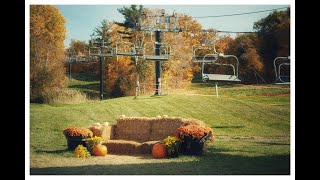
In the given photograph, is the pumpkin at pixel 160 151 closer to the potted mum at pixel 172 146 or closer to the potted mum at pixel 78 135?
the potted mum at pixel 172 146

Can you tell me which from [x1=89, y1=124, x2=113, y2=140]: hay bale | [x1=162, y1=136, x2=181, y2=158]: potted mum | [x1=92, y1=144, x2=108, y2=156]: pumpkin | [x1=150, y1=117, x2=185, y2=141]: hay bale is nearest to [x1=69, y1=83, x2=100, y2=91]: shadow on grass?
[x1=89, y1=124, x2=113, y2=140]: hay bale

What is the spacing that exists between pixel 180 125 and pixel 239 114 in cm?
385

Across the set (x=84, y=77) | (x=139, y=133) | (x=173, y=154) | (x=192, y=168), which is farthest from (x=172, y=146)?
(x=84, y=77)

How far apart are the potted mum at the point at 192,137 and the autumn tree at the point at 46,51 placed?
5.95 metres

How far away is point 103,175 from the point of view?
8.27 metres

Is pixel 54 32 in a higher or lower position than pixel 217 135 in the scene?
higher

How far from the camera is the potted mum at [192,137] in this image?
884 centimetres

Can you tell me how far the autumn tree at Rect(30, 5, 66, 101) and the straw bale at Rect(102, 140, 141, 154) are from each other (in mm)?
4927

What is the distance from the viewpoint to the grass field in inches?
334

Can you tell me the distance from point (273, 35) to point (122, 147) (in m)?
5.98
